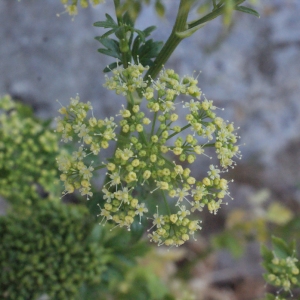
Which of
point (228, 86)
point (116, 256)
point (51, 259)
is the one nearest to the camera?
point (51, 259)

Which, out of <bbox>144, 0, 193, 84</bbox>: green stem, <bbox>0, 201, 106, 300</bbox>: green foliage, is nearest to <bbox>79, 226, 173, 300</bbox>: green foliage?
<bbox>0, 201, 106, 300</bbox>: green foliage

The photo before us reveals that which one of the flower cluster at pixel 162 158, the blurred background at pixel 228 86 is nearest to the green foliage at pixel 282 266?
the flower cluster at pixel 162 158

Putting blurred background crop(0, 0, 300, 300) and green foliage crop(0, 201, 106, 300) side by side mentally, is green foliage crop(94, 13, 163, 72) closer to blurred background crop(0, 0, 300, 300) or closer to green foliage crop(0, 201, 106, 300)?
green foliage crop(0, 201, 106, 300)

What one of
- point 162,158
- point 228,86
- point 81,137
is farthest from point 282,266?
point 228,86

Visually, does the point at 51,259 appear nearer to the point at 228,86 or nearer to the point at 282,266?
the point at 282,266

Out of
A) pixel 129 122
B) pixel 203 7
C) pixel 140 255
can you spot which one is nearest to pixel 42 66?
pixel 140 255

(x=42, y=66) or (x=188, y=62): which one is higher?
(x=188, y=62)

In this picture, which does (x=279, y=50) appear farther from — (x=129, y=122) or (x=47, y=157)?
(x=129, y=122)
